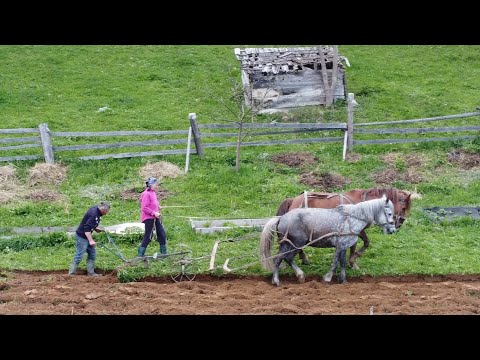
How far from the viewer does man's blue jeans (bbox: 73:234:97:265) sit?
13.6 metres

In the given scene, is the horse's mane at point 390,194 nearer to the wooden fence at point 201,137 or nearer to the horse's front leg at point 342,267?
the horse's front leg at point 342,267

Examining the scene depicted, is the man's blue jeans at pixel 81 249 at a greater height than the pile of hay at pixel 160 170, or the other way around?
the pile of hay at pixel 160 170

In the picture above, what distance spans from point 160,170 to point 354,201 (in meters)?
6.41

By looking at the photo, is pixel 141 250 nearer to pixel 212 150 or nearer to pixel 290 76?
pixel 212 150

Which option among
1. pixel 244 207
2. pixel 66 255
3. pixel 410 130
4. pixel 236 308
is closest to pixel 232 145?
pixel 244 207

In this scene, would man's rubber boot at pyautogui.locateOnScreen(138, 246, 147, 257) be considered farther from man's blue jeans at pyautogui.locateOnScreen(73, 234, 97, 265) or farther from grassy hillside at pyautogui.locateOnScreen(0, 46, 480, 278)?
man's blue jeans at pyautogui.locateOnScreen(73, 234, 97, 265)

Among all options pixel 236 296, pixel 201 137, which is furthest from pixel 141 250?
pixel 201 137

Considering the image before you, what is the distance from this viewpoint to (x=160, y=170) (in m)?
18.9

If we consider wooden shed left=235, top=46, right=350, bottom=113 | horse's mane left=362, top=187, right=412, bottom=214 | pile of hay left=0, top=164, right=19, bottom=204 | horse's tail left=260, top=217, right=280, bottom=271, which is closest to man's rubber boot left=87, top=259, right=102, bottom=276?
horse's tail left=260, top=217, right=280, bottom=271

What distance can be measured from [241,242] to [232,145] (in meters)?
5.14

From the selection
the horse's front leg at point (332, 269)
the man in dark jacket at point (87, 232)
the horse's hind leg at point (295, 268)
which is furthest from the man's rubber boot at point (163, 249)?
the horse's front leg at point (332, 269)

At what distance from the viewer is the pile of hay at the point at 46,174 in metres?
18.4

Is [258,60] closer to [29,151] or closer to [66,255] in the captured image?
[29,151]

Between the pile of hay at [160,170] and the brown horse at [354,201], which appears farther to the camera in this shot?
the pile of hay at [160,170]
